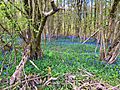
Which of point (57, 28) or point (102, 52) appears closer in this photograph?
point (102, 52)

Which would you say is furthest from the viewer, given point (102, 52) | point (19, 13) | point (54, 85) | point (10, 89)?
point (102, 52)

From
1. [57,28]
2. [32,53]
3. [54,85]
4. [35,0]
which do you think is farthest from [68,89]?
[57,28]

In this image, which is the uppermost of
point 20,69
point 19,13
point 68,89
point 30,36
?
point 19,13

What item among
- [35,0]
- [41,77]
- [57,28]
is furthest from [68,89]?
[57,28]

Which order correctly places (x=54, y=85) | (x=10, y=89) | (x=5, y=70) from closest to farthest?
(x=10, y=89) < (x=54, y=85) < (x=5, y=70)

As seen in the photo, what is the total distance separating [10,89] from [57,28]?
1975 centimetres

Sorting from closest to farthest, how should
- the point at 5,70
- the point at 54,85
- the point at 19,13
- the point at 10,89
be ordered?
the point at 10,89 → the point at 54,85 → the point at 5,70 → the point at 19,13

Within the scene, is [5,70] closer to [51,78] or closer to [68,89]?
[51,78]

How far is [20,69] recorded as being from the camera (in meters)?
5.74

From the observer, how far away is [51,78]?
577 cm

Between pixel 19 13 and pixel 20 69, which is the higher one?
pixel 19 13

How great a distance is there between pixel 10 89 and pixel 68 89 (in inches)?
50.5

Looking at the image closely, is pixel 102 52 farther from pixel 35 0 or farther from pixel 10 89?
pixel 10 89

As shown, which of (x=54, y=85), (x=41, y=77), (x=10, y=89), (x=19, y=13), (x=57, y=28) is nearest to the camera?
(x=10, y=89)
